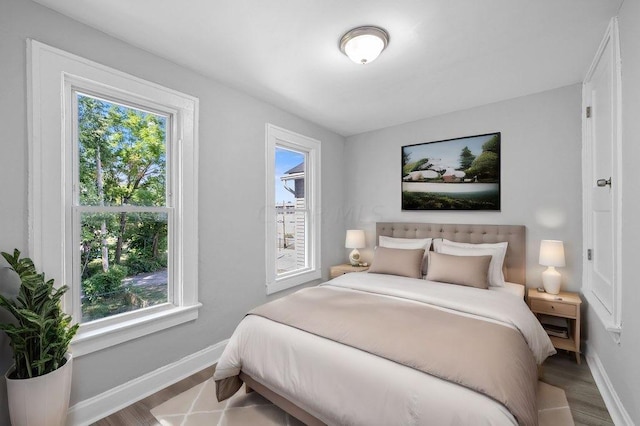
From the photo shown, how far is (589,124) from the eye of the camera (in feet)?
8.31

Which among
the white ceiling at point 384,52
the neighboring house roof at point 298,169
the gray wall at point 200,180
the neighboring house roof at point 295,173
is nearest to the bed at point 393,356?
the gray wall at point 200,180

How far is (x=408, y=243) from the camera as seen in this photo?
3.45 metres

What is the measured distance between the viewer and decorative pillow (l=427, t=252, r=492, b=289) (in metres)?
2.60

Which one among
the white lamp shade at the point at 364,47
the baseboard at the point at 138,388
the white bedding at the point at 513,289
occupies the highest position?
the white lamp shade at the point at 364,47

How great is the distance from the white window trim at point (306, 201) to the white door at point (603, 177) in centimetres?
280

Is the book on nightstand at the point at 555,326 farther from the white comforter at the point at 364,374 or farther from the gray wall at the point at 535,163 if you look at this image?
the white comforter at the point at 364,374

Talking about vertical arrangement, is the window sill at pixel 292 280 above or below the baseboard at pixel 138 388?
above

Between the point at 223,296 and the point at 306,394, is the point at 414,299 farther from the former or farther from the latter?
the point at 223,296

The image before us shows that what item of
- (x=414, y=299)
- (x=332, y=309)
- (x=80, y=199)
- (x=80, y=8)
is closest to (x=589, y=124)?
(x=414, y=299)

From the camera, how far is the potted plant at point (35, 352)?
55.1 inches

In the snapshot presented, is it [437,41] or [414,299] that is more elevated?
[437,41]

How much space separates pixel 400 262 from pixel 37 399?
293 cm

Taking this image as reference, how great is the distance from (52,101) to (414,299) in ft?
9.46

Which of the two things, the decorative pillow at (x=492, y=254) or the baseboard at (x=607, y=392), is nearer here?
the baseboard at (x=607, y=392)
